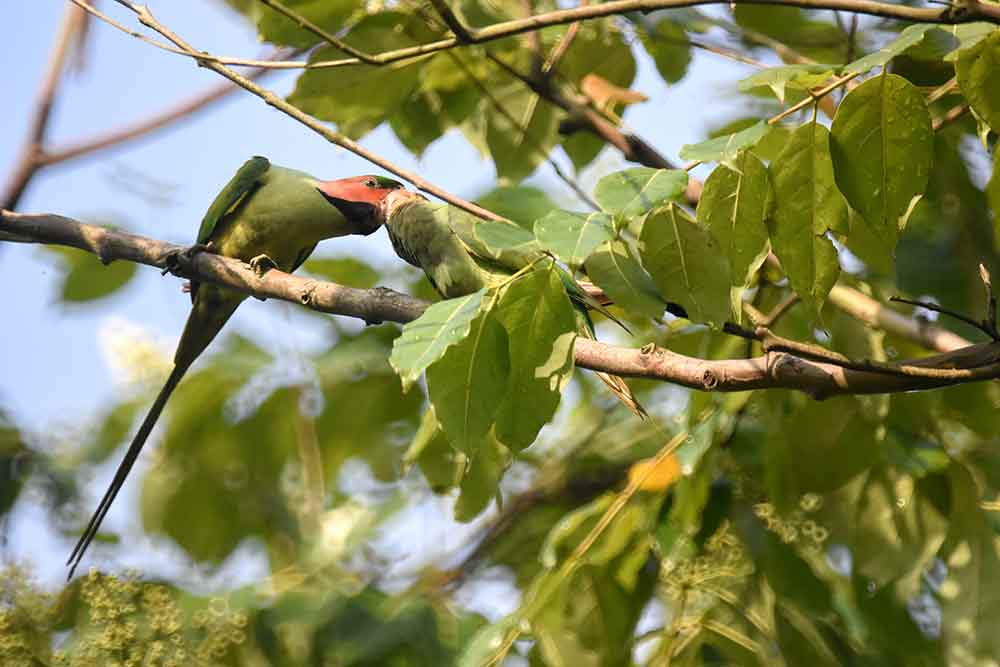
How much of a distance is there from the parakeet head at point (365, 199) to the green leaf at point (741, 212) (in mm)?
1387

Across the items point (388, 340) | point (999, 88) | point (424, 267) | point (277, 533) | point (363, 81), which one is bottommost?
point (277, 533)

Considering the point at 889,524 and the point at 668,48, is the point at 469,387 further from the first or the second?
the point at 668,48

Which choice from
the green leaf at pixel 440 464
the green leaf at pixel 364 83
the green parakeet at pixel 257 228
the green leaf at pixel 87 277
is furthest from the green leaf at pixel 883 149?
the green leaf at pixel 87 277

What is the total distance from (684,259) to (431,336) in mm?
435

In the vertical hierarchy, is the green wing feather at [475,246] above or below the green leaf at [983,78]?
below

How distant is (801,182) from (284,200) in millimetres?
1904

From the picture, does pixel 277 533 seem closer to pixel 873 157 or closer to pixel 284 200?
pixel 284 200

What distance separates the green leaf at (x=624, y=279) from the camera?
1.78 metres

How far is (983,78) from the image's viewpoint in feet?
5.54

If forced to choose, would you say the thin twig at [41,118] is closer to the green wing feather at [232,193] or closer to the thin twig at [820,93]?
the green wing feather at [232,193]

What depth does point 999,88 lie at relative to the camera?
1686 millimetres

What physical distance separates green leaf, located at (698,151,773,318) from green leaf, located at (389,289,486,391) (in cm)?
39

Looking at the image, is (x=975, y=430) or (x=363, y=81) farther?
(x=363, y=81)

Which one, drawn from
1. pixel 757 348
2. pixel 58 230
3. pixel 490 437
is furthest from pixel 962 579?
pixel 58 230
